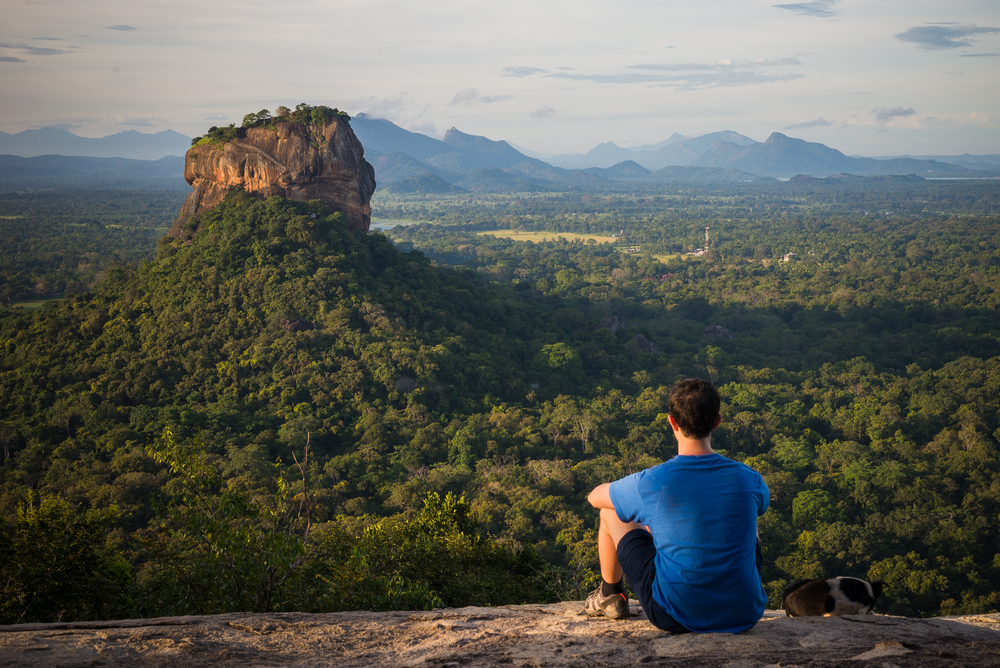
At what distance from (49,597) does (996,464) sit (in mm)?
28546

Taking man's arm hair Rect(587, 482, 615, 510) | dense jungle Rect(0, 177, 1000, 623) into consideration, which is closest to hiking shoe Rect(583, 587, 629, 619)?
man's arm hair Rect(587, 482, 615, 510)

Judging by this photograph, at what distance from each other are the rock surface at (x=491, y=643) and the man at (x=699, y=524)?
0.15 meters

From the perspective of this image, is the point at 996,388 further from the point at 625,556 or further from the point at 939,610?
the point at 625,556

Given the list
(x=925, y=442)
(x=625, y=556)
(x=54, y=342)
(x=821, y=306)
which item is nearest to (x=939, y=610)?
(x=925, y=442)

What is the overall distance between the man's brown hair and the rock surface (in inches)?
46.7

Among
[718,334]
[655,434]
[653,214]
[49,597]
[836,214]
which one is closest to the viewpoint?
[49,597]

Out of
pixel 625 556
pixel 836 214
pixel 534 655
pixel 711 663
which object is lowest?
pixel 534 655

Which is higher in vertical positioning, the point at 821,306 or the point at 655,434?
the point at 821,306

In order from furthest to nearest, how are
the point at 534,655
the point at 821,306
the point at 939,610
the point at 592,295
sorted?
the point at 592,295 < the point at 821,306 < the point at 939,610 < the point at 534,655

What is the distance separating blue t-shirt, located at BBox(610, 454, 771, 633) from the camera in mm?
3275

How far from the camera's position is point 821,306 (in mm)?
50781

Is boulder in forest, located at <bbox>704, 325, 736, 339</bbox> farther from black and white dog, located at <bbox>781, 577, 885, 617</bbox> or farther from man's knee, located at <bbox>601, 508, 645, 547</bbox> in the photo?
man's knee, located at <bbox>601, 508, 645, 547</bbox>

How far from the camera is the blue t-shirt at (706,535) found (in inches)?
129

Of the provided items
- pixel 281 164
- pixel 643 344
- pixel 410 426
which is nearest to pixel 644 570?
pixel 410 426
